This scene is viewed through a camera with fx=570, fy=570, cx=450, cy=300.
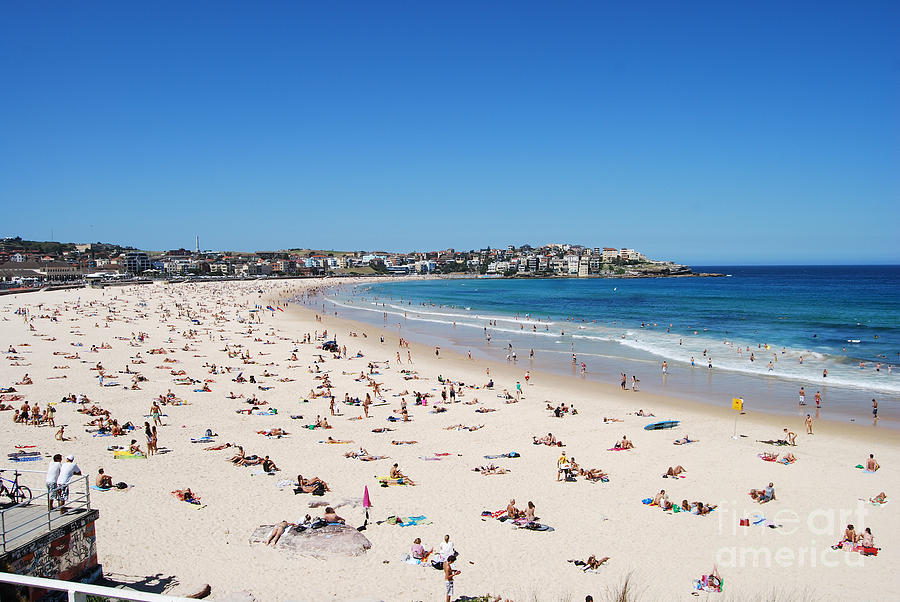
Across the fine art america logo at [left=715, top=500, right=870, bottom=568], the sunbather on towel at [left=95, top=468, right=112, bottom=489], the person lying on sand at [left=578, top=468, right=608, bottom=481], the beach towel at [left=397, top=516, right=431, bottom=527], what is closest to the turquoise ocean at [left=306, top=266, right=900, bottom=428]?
the fine art america logo at [left=715, top=500, right=870, bottom=568]

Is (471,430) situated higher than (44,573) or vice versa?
(44,573)

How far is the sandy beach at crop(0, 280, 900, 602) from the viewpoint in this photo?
358 inches

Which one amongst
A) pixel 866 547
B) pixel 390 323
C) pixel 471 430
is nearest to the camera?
pixel 866 547

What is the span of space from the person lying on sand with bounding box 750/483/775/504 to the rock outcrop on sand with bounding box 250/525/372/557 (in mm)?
8283

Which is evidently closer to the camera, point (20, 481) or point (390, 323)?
point (20, 481)

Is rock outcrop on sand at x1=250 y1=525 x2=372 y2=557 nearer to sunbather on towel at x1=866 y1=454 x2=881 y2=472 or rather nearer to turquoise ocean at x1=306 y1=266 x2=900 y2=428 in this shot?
sunbather on towel at x1=866 y1=454 x2=881 y2=472

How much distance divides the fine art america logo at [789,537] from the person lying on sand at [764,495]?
0.95 feet

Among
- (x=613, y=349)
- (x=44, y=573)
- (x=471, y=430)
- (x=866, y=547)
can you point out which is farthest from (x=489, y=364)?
(x=44, y=573)

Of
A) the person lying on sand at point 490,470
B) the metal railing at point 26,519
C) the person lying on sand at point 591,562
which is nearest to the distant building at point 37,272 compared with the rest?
the person lying on sand at point 490,470

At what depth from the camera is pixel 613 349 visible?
3500 cm

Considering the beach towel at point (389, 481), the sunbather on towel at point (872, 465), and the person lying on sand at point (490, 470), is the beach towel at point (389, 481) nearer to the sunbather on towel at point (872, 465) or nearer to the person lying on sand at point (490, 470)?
the person lying on sand at point (490, 470)

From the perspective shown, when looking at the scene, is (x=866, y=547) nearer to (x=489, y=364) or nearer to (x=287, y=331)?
(x=489, y=364)

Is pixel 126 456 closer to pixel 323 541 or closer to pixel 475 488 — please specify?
pixel 323 541

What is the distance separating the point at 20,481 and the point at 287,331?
3057 centimetres
